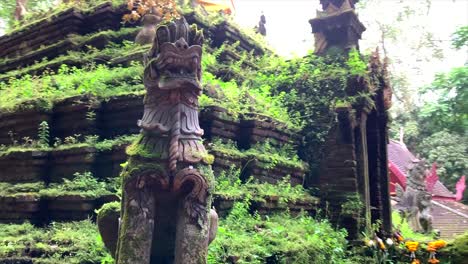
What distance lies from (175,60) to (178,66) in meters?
0.06

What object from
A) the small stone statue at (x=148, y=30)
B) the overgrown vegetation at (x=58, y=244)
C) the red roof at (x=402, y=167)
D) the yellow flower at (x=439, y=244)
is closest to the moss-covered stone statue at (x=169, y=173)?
the overgrown vegetation at (x=58, y=244)

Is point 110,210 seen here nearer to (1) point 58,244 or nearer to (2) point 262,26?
(1) point 58,244

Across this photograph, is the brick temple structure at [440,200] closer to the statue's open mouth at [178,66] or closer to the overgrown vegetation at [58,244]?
the overgrown vegetation at [58,244]

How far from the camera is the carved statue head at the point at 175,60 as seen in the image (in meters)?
3.87

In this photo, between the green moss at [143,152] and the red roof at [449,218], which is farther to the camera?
the red roof at [449,218]

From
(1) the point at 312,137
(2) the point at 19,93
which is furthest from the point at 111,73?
(1) the point at 312,137

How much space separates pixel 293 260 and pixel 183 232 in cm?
197

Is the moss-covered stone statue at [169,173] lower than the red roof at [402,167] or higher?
lower

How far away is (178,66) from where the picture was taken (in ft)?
12.8

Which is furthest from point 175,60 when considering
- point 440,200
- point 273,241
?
point 440,200

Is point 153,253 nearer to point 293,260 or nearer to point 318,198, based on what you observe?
point 293,260

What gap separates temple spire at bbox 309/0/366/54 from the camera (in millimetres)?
9203

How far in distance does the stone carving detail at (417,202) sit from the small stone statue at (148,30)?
6.56 meters

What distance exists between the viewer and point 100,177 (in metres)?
6.01
